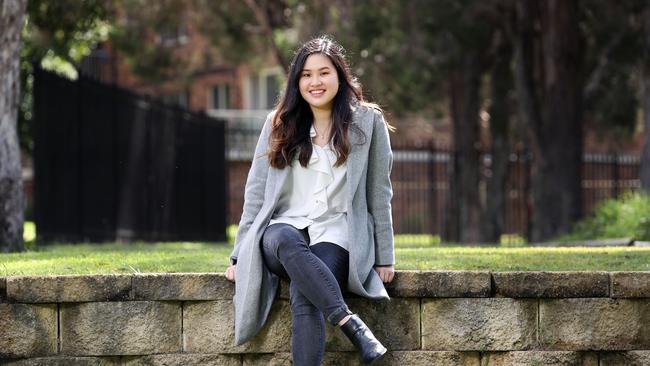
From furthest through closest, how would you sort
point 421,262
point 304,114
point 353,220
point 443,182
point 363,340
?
point 443,182 → point 421,262 → point 304,114 → point 353,220 → point 363,340

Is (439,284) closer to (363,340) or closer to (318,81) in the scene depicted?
(363,340)

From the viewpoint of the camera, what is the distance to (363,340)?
5965 mm

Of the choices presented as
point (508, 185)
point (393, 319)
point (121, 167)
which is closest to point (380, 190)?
point (393, 319)

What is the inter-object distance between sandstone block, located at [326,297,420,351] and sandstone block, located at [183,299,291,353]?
0.33 metres

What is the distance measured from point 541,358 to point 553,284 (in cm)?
41

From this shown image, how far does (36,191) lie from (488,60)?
12.8m

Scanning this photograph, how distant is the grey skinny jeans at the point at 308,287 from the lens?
19.7 feet

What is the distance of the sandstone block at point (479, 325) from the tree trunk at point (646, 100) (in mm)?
10947

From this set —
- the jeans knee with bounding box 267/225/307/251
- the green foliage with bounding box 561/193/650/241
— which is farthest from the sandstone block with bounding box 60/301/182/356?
the green foliage with bounding box 561/193/650/241

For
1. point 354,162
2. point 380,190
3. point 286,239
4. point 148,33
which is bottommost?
point 286,239

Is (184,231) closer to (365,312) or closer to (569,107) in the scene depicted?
(569,107)

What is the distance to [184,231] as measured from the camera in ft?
52.5

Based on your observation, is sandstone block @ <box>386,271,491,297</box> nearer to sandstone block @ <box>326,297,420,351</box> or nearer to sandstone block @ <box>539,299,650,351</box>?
sandstone block @ <box>326,297,420,351</box>

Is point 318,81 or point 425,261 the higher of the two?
point 318,81
